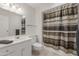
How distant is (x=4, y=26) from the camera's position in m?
1.43

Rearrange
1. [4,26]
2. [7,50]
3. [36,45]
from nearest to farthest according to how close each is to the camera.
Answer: [7,50] → [4,26] → [36,45]

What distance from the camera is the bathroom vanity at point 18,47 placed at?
1.27m

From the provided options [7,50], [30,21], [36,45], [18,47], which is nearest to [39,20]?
[30,21]

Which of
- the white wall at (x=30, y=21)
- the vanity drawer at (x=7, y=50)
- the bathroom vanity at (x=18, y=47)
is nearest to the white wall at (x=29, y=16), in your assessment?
the white wall at (x=30, y=21)

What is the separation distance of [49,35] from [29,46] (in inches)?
16.8

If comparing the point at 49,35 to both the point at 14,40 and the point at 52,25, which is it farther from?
the point at 14,40

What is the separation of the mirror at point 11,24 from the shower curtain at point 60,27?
391 millimetres

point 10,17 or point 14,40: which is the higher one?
point 10,17

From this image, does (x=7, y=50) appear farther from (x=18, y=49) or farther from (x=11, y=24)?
(x=11, y=24)

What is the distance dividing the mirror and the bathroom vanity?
0.42 ft

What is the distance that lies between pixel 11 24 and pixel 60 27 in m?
0.85

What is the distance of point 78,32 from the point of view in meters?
1.39

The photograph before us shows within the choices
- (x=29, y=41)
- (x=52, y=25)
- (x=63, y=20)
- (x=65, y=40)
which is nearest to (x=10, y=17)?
(x=29, y=41)

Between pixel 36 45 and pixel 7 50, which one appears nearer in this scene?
pixel 7 50
